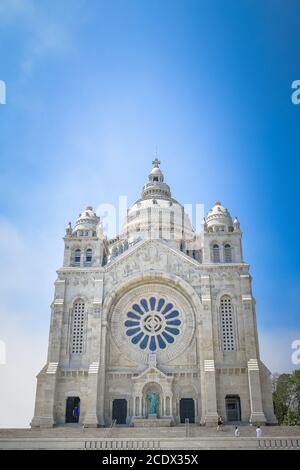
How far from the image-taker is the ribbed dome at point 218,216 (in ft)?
152

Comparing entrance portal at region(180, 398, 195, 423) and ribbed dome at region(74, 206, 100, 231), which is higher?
ribbed dome at region(74, 206, 100, 231)

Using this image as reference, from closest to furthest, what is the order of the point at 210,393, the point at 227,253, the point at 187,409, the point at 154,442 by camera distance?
the point at 154,442 < the point at 210,393 < the point at 187,409 < the point at 227,253

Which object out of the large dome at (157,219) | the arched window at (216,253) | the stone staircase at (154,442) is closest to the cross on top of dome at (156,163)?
the large dome at (157,219)

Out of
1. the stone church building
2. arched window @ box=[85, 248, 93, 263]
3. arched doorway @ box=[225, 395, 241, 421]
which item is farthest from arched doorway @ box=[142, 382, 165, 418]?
arched window @ box=[85, 248, 93, 263]

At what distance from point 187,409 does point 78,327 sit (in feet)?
38.5

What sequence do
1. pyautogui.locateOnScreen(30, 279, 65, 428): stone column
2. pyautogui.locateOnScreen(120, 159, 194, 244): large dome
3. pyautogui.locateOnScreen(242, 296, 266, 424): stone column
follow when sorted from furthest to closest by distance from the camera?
pyautogui.locateOnScreen(120, 159, 194, 244): large dome → pyautogui.locateOnScreen(30, 279, 65, 428): stone column → pyautogui.locateOnScreen(242, 296, 266, 424): stone column

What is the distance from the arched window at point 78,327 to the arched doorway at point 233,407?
13101 mm

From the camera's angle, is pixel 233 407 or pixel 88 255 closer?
pixel 233 407

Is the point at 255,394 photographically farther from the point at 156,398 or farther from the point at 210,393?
the point at 156,398

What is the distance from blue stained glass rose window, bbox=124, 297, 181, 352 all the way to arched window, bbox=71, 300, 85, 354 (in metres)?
4.00

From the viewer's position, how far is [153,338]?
41.5 meters

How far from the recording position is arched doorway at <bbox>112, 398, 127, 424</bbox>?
38.5m

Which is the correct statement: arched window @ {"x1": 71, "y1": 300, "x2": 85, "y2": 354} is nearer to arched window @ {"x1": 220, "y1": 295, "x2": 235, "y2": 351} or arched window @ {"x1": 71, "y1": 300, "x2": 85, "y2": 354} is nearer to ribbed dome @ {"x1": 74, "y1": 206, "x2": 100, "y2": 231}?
ribbed dome @ {"x1": 74, "y1": 206, "x2": 100, "y2": 231}

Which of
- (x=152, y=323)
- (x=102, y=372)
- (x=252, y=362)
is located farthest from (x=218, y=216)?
(x=102, y=372)
